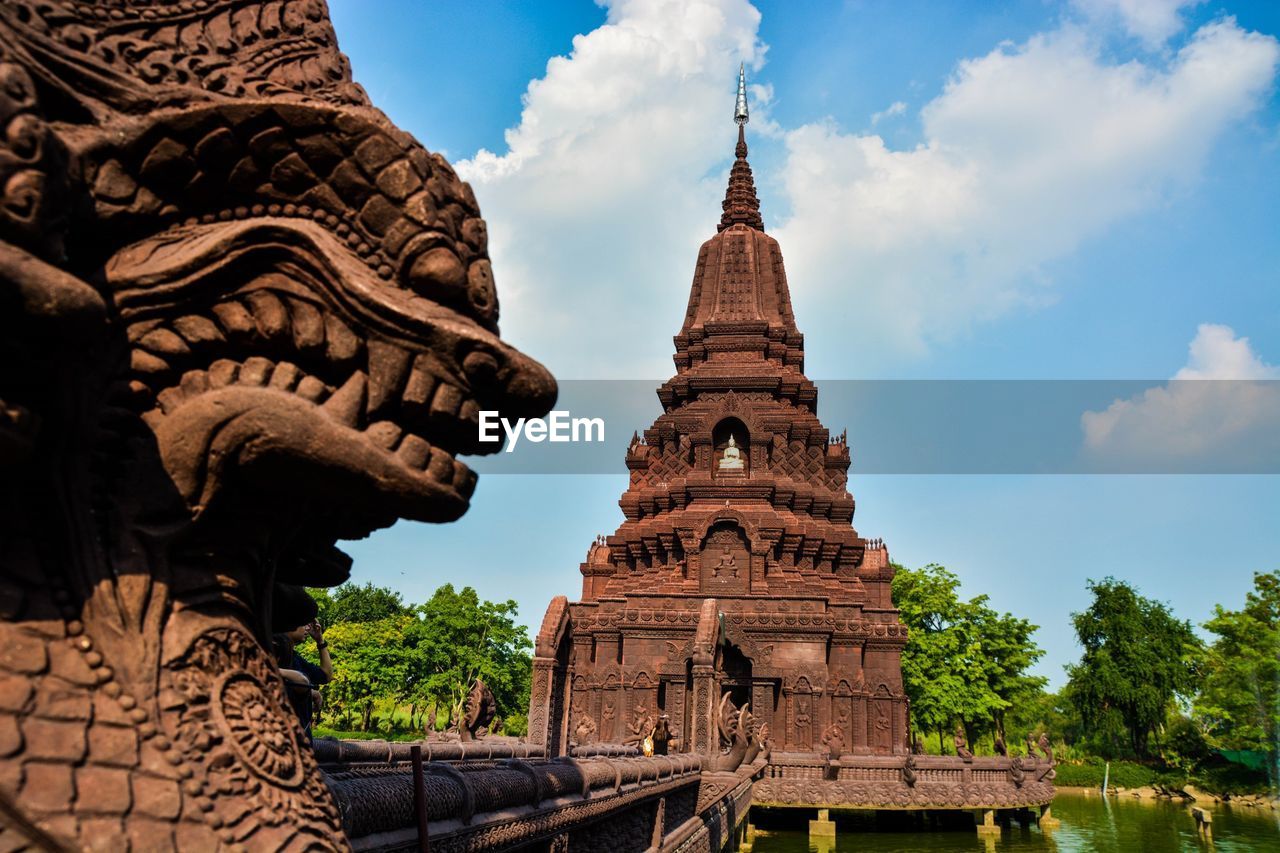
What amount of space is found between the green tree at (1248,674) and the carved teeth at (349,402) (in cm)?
4554

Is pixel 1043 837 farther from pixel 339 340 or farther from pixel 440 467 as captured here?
pixel 339 340

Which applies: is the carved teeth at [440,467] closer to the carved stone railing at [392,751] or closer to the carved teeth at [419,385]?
the carved teeth at [419,385]

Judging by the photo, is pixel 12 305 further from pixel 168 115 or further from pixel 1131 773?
pixel 1131 773

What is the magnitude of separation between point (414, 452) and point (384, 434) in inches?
3.3

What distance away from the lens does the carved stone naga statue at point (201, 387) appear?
191cm

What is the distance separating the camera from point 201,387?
7.41ft

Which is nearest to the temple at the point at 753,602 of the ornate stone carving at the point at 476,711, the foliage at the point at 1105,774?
the ornate stone carving at the point at 476,711

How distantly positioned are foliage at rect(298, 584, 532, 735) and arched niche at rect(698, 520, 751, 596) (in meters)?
18.5

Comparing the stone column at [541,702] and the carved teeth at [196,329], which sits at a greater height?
the carved teeth at [196,329]

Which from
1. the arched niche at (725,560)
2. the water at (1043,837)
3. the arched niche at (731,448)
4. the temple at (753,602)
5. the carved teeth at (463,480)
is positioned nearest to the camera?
the carved teeth at (463,480)

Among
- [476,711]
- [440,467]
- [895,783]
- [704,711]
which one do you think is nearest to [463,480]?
[440,467]

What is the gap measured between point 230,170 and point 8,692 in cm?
127

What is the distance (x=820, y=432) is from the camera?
124ft

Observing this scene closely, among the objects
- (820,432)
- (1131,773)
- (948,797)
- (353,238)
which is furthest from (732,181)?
(353,238)
